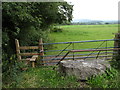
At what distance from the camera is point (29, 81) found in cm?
393

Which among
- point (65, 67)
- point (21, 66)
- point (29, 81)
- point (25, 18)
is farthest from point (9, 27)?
point (65, 67)

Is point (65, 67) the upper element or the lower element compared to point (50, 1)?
lower

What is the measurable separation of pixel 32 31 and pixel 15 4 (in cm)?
196

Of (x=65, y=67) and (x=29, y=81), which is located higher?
(x=65, y=67)

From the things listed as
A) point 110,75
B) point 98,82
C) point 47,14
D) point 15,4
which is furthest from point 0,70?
point 47,14

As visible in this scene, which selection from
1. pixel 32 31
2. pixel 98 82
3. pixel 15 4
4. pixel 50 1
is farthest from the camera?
pixel 50 1

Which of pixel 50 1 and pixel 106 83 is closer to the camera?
pixel 106 83

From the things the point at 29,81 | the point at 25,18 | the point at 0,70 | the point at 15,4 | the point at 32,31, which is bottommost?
the point at 29,81

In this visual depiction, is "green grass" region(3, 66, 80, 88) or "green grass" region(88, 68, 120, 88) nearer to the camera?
"green grass" region(88, 68, 120, 88)

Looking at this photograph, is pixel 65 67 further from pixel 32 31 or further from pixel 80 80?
pixel 32 31

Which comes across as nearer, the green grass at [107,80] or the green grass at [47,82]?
the green grass at [107,80]

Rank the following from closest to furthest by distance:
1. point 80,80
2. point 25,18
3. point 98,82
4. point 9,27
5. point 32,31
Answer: point 98,82, point 80,80, point 25,18, point 9,27, point 32,31

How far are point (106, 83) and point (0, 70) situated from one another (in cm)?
305

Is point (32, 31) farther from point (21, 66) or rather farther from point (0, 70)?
point (0, 70)
